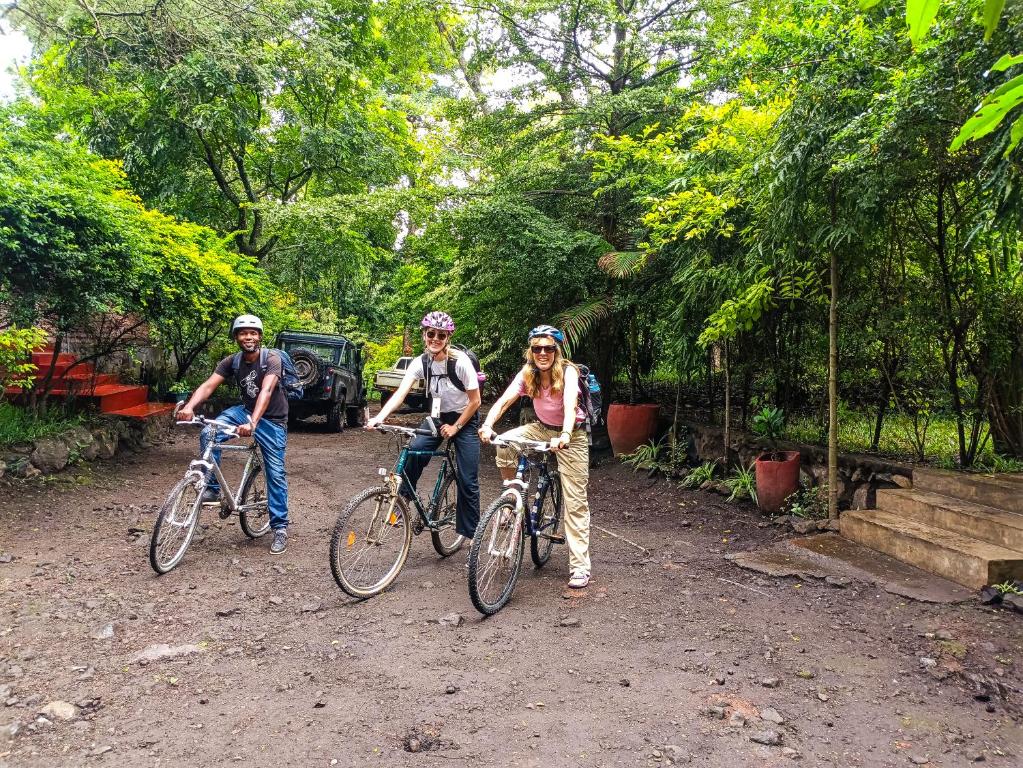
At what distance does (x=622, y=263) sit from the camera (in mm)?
8984

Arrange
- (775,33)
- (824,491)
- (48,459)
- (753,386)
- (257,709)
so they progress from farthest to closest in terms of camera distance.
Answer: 1. (753,386)
2. (48,459)
3. (824,491)
4. (775,33)
5. (257,709)

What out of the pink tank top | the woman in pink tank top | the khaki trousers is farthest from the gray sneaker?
the pink tank top

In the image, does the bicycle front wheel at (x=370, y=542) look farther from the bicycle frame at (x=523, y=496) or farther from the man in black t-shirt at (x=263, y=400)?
the man in black t-shirt at (x=263, y=400)

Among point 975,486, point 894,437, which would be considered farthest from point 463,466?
point 894,437

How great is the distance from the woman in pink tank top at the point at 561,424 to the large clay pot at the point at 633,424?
5123 mm

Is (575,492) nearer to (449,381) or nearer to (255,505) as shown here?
(449,381)

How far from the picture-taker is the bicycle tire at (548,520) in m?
5.11

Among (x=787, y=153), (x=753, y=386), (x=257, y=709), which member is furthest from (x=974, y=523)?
(x=257, y=709)

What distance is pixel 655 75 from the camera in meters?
10.8

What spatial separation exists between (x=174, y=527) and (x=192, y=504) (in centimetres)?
21

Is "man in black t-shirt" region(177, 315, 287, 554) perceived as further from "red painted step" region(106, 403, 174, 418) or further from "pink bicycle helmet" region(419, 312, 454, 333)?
"red painted step" region(106, 403, 174, 418)

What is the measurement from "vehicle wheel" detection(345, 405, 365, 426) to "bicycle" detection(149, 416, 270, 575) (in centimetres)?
969

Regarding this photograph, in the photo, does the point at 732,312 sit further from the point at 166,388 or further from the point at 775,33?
the point at 166,388

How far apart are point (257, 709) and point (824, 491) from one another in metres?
5.79
